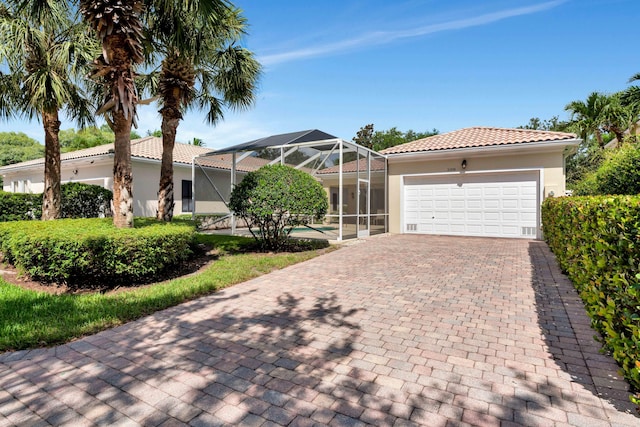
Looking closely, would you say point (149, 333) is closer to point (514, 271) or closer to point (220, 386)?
point (220, 386)

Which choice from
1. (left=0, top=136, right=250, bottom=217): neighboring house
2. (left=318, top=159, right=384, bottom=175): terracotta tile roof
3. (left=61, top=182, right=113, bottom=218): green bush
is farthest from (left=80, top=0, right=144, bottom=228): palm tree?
(left=61, top=182, right=113, bottom=218): green bush

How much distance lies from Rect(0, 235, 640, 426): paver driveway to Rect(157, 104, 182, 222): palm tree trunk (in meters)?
7.48

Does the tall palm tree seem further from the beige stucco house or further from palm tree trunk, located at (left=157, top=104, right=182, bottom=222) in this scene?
palm tree trunk, located at (left=157, top=104, right=182, bottom=222)

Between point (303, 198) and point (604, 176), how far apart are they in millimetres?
7187

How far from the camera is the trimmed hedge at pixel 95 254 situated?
5621 mm

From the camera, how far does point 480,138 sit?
43.9 feet

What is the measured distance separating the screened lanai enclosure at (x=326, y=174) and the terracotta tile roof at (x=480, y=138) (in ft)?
5.95

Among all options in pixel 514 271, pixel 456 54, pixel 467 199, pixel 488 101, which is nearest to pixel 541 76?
pixel 488 101

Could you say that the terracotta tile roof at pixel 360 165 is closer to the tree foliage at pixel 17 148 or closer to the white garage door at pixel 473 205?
the white garage door at pixel 473 205

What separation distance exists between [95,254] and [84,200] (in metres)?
11.3

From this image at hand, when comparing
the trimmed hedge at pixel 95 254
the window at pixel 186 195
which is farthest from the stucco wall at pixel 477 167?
the window at pixel 186 195

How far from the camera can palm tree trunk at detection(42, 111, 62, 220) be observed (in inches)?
409

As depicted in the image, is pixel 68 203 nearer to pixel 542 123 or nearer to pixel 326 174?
pixel 326 174

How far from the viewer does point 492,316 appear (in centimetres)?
430
